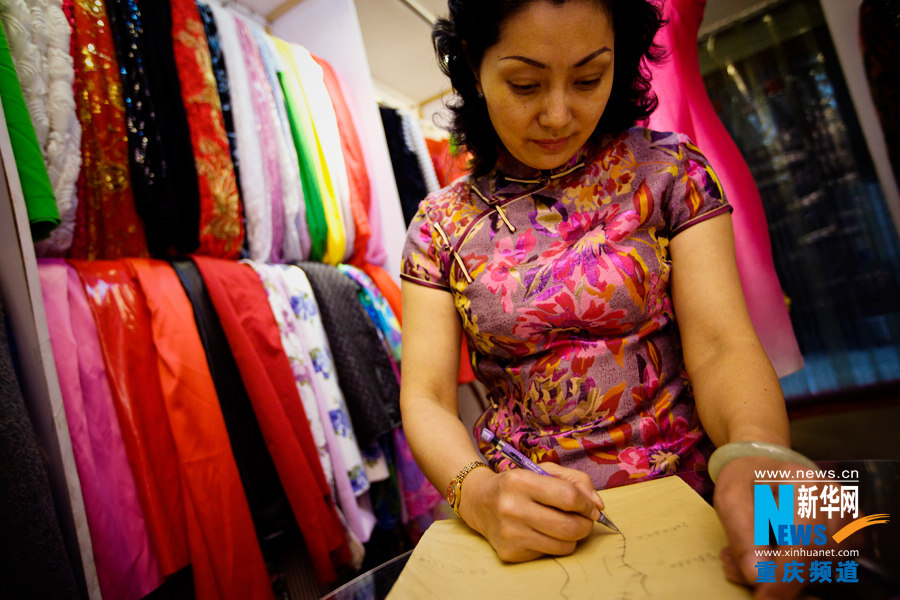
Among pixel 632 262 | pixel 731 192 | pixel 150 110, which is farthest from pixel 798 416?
pixel 150 110

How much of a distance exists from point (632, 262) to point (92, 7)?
1.14 metres

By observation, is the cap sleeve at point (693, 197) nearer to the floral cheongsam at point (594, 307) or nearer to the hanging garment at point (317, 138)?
the floral cheongsam at point (594, 307)

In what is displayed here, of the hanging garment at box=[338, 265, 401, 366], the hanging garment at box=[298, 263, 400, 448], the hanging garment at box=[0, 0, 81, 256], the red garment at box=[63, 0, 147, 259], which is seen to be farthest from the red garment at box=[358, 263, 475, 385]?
the hanging garment at box=[0, 0, 81, 256]

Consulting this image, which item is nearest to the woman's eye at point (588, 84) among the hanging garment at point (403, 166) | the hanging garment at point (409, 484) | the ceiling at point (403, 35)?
the ceiling at point (403, 35)

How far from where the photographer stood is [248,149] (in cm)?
112

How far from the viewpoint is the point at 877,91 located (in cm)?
123

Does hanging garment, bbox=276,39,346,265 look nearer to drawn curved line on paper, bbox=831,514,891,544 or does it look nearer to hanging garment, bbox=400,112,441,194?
hanging garment, bbox=400,112,441,194

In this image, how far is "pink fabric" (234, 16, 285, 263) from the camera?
118 cm

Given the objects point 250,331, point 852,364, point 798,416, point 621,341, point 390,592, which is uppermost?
point 250,331

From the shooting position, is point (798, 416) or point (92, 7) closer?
point (92, 7)

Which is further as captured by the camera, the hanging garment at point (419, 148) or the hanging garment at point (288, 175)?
the hanging garment at point (419, 148)

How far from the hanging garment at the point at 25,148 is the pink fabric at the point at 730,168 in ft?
3.74

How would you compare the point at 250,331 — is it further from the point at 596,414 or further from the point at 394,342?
the point at 596,414

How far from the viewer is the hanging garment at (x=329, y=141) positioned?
1.35 m
